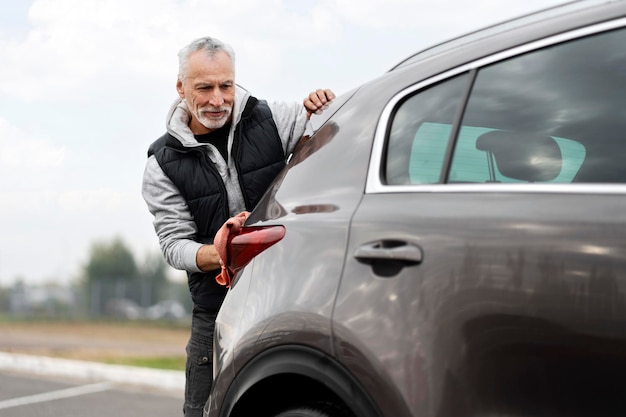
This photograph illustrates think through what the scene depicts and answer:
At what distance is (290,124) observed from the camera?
141 inches

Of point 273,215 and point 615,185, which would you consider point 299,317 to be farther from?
point 615,185

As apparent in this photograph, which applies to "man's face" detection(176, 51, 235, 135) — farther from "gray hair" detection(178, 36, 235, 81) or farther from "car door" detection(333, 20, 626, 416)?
"car door" detection(333, 20, 626, 416)

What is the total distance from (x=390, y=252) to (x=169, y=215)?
1.55 metres

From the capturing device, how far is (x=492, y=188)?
2.06 metres

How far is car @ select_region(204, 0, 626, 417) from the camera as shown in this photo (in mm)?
1812

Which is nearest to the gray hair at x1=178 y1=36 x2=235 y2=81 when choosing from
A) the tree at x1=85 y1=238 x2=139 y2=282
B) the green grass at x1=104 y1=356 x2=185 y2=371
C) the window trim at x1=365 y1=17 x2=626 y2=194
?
the window trim at x1=365 y1=17 x2=626 y2=194

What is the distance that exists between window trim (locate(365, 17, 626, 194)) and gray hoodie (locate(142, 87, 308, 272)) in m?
1.13

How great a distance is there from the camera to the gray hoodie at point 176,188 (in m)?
3.41

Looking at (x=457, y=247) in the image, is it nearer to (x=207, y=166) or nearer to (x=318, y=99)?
(x=318, y=99)

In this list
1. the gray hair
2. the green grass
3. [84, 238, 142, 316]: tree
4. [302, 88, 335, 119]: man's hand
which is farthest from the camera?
[84, 238, 142, 316]: tree

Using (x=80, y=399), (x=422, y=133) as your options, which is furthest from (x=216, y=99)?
(x=80, y=399)

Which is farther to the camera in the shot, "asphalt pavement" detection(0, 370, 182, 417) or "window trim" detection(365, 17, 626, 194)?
"asphalt pavement" detection(0, 370, 182, 417)

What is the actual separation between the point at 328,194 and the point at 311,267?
23 cm

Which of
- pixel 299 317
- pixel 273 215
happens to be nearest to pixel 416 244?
pixel 299 317
